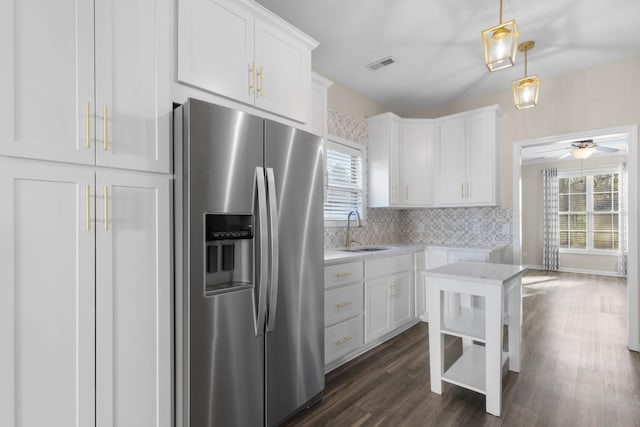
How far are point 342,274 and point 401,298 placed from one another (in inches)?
46.3

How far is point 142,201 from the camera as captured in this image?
1.50 m

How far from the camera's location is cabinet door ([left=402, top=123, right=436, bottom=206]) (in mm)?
4199

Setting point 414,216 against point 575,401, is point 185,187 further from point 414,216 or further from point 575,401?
point 414,216

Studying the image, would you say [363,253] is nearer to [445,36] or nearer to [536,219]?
[445,36]

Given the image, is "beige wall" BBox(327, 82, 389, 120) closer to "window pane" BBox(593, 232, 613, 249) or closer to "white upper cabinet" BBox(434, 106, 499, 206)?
"white upper cabinet" BBox(434, 106, 499, 206)

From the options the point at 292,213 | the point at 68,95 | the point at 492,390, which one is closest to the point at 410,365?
the point at 492,390

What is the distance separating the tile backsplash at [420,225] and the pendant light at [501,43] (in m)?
1.89

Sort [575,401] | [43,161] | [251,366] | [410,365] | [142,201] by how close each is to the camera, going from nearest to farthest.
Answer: [43,161], [142,201], [251,366], [575,401], [410,365]

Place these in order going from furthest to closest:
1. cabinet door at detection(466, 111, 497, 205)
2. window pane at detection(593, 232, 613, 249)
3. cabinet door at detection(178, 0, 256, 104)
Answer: window pane at detection(593, 232, 613, 249) < cabinet door at detection(466, 111, 497, 205) < cabinet door at detection(178, 0, 256, 104)

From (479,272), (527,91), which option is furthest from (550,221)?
(479,272)

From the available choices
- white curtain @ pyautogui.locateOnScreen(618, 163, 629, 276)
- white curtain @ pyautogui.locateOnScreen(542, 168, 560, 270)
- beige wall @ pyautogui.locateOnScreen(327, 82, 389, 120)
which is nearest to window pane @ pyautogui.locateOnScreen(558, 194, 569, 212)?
white curtain @ pyautogui.locateOnScreen(542, 168, 560, 270)

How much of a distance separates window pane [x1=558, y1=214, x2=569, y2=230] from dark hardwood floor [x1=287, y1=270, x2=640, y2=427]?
4.37 meters

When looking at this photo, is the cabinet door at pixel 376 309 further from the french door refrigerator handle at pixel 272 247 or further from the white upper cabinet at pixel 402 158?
the french door refrigerator handle at pixel 272 247

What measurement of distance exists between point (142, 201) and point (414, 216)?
3945 millimetres
